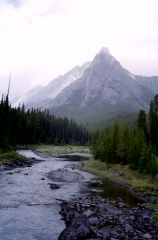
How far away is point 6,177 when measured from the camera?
64.9 metres

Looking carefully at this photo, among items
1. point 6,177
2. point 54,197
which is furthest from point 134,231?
point 6,177

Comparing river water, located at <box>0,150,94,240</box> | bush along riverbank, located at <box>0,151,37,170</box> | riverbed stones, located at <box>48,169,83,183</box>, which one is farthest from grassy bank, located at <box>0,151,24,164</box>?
riverbed stones, located at <box>48,169,83,183</box>

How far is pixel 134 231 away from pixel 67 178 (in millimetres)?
37918

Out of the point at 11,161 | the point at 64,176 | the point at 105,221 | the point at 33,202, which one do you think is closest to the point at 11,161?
the point at 11,161

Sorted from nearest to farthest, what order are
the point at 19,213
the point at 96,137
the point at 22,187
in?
the point at 19,213
the point at 22,187
the point at 96,137

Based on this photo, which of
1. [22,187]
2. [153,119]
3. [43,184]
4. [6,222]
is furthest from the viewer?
[153,119]

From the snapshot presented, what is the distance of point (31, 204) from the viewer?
149 feet

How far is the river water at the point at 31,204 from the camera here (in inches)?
1322

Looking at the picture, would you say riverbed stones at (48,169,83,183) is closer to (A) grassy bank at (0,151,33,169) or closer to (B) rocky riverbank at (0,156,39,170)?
(B) rocky riverbank at (0,156,39,170)

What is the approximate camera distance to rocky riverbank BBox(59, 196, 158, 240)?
3272 cm

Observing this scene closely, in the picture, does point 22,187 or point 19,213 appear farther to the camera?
point 22,187

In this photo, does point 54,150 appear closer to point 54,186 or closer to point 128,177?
point 128,177

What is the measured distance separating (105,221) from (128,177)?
121 ft

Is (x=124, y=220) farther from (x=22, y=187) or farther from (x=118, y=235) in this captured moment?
(x=22, y=187)
